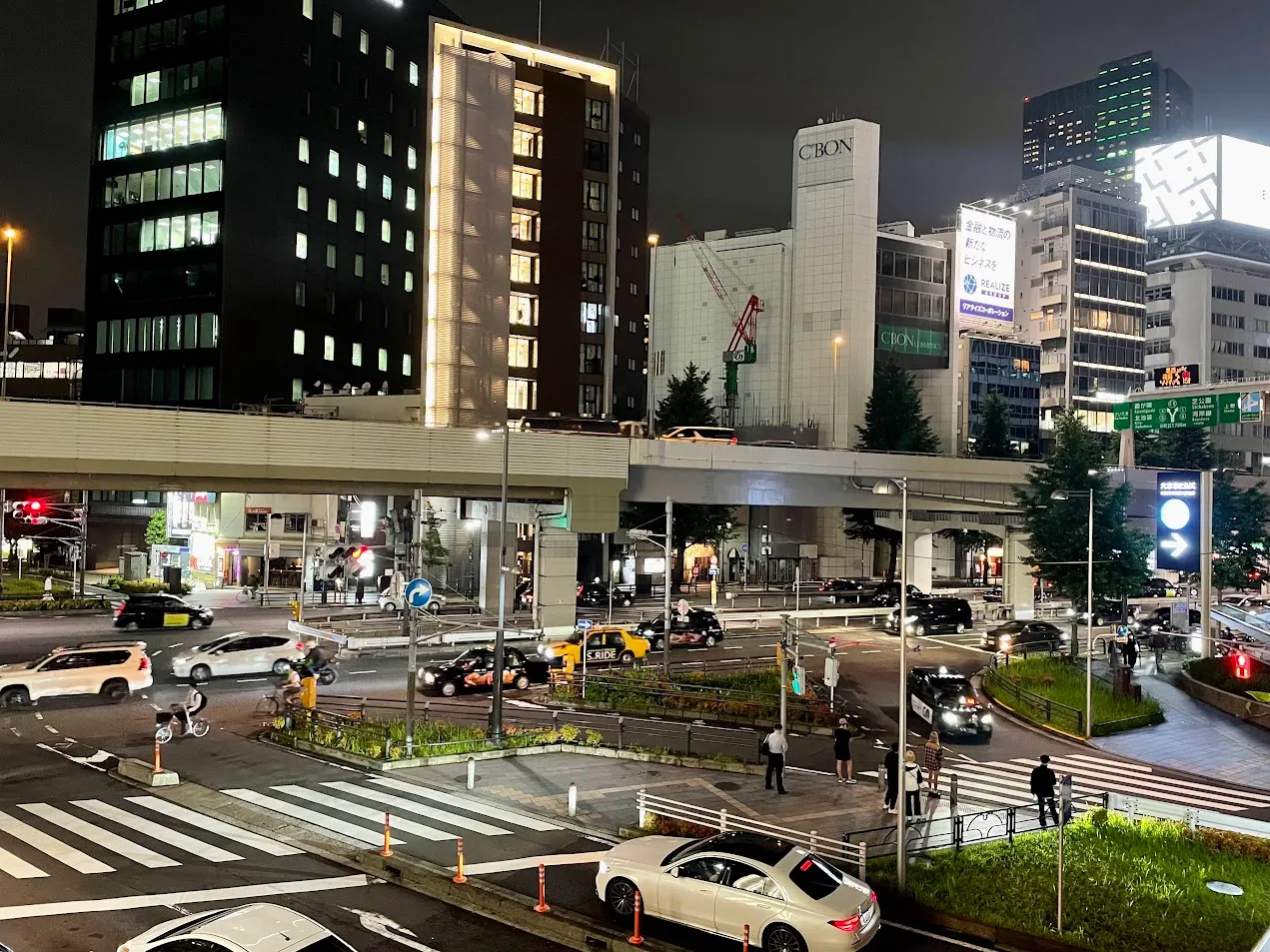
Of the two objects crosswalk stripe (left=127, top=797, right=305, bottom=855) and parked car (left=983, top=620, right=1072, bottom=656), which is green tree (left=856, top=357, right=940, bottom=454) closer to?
parked car (left=983, top=620, right=1072, bottom=656)

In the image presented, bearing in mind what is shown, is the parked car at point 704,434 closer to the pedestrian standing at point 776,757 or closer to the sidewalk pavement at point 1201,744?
the sidewalk pavement at point 1201,744

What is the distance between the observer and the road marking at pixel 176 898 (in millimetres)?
15086

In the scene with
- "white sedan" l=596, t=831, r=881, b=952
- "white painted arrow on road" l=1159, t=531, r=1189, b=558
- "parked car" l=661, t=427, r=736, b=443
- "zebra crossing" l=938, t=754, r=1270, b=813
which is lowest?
"zebra crossing" l=938, t=754, r=1270, b=813

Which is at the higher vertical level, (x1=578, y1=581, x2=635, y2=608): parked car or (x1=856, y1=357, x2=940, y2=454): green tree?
(x1=856, y1=357, x2=940, y2=454): green tree

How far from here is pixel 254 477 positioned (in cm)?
3984

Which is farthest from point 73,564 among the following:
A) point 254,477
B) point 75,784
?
point 75,784

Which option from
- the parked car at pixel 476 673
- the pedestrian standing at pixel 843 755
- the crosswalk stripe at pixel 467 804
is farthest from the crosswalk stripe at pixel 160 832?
the parked car at pixel 476 673

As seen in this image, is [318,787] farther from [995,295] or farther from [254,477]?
[995,295]

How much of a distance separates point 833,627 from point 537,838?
41.0m

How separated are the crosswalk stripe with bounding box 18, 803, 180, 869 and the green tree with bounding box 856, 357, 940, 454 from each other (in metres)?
70.4

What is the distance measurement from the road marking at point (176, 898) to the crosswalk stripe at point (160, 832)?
1712 millimetres

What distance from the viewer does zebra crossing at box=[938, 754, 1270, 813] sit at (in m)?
24.3

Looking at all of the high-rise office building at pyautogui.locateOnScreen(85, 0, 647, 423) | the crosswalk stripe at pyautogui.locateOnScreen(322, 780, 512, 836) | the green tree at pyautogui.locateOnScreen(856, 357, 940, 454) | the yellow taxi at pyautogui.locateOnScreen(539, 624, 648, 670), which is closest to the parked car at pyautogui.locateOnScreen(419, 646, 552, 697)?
the yellow taxi at pyautogui.locateOnScreen(539, 624, 648, 670)

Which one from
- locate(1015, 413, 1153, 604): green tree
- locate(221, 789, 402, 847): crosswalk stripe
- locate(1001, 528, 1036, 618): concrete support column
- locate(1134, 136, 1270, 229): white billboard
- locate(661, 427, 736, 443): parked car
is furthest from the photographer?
locate(1134, 136, 1270, 229): white billboard
